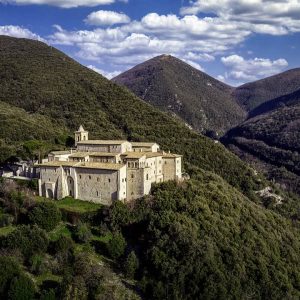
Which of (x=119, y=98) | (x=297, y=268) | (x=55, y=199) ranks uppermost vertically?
(x=119, y=98)

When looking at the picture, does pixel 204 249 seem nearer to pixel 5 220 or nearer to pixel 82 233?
pixel 82 233

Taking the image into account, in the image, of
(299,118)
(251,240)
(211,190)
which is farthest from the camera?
(299,118)

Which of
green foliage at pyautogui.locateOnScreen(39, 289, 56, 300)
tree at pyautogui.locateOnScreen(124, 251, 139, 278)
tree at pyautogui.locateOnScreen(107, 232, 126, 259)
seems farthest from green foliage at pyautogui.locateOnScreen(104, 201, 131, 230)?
green foliage at pyautogui.locateOnScreen(39, 289, 56, 300)

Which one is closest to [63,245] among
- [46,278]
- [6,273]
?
[46,278]

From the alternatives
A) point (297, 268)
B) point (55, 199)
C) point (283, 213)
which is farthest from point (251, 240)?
point (283, 213)

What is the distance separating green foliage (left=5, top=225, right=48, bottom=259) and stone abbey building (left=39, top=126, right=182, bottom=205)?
27.5ft

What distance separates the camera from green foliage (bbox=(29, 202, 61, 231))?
4659 cm

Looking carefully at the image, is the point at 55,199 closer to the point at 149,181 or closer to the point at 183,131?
the point at 149,181

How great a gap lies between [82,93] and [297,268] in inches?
3084

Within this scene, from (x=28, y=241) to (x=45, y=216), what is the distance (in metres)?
4.05

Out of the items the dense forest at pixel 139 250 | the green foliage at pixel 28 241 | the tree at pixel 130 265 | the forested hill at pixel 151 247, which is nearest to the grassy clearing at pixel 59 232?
the dense forest at pixel 139 250

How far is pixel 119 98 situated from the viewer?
12094 centimetres

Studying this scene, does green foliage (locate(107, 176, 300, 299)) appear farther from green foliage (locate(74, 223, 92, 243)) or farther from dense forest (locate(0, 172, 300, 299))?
green foliage (locate(74, 223, 92, 243))

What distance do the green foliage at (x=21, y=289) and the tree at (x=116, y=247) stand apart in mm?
8275
